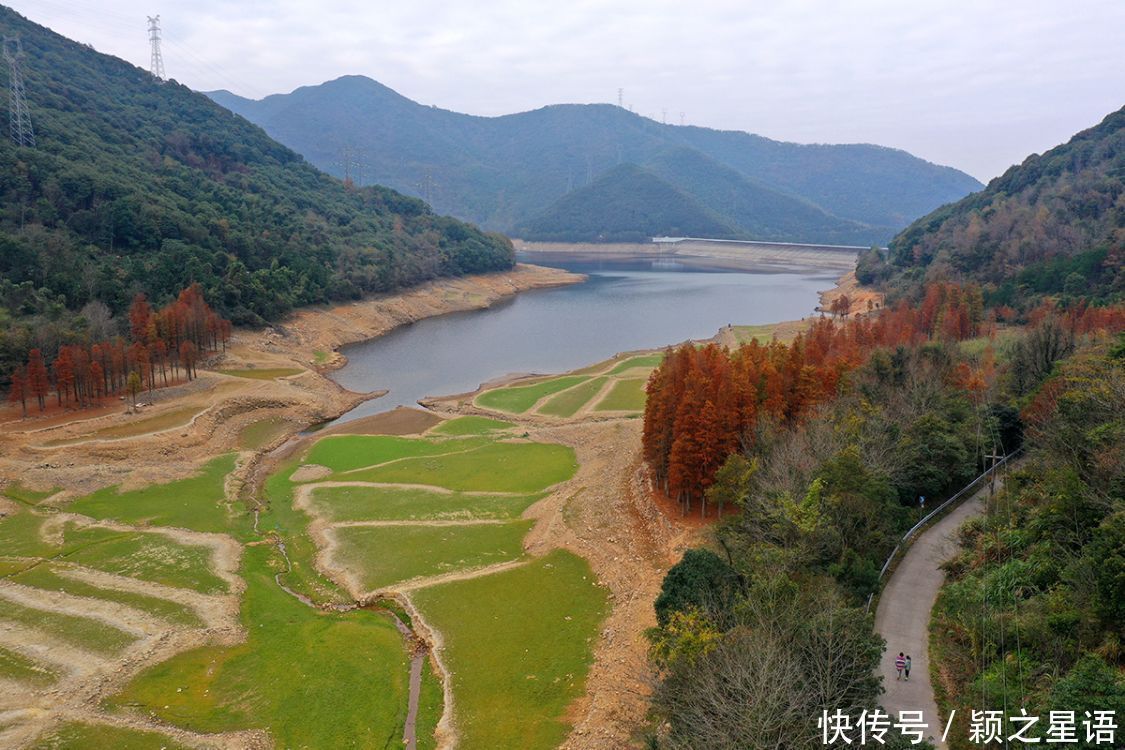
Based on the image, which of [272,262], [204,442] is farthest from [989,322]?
[272,262]

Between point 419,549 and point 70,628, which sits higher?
point 70,628

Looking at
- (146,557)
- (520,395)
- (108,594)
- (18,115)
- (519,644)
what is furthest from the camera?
(18,115)

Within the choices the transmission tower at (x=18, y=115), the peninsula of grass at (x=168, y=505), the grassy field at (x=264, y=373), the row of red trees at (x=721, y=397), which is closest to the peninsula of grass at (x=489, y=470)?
the row of red trees at (x=721, y=397)

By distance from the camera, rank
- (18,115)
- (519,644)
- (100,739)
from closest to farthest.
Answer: (100,739) → (519,644) → (18,115)

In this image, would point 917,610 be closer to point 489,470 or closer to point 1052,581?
point 1052,581

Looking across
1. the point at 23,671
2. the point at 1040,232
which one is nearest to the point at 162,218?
the point at 23,671

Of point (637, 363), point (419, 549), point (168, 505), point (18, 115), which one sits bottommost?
point (419, 549)
